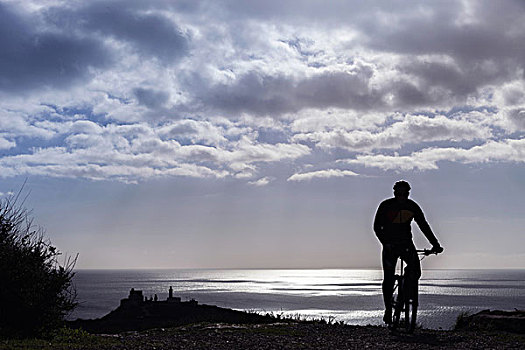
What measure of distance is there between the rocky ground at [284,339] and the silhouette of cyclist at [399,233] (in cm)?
100

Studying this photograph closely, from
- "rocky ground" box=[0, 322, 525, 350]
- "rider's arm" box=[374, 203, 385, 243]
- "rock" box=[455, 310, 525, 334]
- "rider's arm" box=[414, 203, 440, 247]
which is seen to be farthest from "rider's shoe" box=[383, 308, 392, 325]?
"rock" box=[455, 310, 525, 334]

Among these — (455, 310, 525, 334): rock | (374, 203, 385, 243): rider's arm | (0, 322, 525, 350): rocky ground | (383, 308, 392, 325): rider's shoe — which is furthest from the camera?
(455, 310, 525, 334): rock

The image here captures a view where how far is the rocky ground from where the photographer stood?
10.2 m

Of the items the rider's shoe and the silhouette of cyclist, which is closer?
the silhouette of cyclist

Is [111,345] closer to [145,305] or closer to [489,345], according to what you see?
[489,345]

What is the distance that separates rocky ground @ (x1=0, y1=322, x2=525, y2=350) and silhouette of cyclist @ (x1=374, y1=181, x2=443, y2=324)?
100cm

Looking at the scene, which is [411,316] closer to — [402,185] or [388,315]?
[388,315]

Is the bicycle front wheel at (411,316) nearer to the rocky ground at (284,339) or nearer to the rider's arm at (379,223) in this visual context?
the rocky ground at (284,339)

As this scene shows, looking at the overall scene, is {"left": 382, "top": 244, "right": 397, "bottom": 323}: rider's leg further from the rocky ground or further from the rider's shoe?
the rocky ground

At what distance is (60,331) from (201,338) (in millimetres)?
3293

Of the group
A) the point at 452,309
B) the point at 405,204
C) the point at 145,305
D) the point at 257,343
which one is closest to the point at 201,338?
the point at 257,343

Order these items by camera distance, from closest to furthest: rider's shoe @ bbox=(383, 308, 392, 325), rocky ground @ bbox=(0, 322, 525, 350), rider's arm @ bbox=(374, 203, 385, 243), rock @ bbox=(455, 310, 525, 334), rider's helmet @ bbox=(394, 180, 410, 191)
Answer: rocky ground @ bbox=(0, 322, 525, 350), rider's arm @ bbox=(374, 203, 385, 243), rider's helmet @ bbox=(394, 180, 410, 191), rider's shoe @ bbox=(383, 308, 392, 325), rock @ bbox=(455, 310, 525, 334)

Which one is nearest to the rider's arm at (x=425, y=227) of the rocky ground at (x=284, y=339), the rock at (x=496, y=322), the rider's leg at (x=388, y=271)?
the rider's leg at (x=388, y=271)

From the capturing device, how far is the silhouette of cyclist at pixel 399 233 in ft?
36.9
